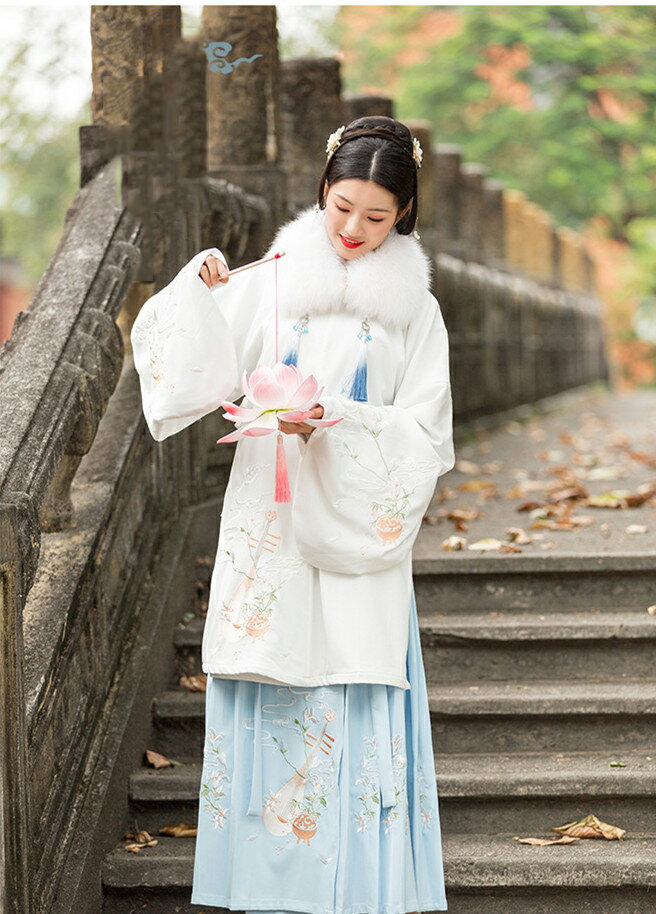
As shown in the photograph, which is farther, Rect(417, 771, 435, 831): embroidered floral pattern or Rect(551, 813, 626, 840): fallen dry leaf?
Rect(551, 813, 626, 840): fallen dry leaf

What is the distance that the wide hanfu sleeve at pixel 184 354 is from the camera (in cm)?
343

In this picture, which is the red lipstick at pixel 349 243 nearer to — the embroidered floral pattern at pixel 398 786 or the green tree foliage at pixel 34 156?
the embroidered floral pattern at pixel 398 786

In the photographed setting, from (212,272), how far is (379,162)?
490 millimetres

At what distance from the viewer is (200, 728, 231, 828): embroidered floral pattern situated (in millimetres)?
3588

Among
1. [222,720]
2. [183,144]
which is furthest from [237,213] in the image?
[222,720]

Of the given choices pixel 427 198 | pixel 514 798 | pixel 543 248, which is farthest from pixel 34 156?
pixel 514 798

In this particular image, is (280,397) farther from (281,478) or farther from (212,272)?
(212,272)

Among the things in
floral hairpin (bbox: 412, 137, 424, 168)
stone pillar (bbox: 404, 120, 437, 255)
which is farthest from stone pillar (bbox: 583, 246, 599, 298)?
floral hairpin (bbox: 412, 137, 424, 168)

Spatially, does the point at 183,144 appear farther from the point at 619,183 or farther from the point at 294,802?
the point at 619,183

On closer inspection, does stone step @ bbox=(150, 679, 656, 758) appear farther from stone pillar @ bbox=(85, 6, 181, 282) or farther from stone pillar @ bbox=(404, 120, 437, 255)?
stone pillar @ bbox=(404, 120, 437, 255)

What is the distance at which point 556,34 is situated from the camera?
2055 centimetres

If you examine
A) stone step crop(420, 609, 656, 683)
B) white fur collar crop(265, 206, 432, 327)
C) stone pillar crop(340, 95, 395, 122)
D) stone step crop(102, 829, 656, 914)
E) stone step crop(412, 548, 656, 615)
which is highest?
stone pillar crop(340, 95, 395, 122)

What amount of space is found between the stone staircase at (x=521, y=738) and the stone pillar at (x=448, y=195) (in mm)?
5981

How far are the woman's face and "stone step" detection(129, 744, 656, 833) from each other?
1.71 metres
